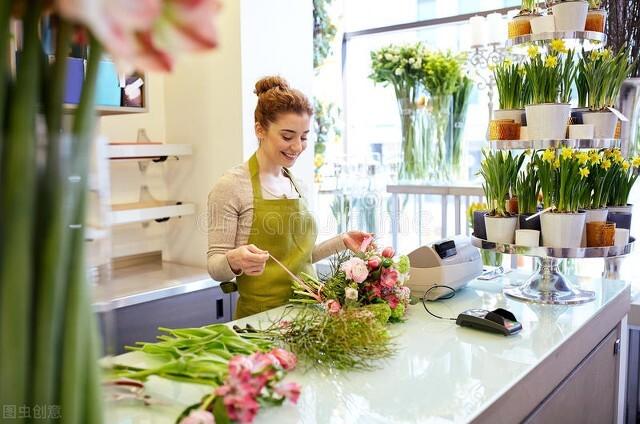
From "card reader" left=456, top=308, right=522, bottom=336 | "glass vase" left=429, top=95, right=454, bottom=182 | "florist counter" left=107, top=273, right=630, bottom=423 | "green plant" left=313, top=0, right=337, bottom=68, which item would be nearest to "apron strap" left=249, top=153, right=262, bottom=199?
"florist counter" left=107, top=273, right=630, bottom=423

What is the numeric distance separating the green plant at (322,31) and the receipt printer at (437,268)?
3.67 meters

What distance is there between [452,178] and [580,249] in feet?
8.30

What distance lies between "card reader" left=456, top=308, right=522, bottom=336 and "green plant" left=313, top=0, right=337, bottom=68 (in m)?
4.09

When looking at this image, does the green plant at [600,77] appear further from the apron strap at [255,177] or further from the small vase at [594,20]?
the apron strap at [255,177]

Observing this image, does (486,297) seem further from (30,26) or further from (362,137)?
(362,137)

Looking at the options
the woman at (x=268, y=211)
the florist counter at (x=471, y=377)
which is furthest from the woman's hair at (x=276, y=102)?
the florist counter at (x=471, y=377)

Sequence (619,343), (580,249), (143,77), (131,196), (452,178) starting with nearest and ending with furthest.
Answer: (580,249) < (619,343) < (143,77) < (131,196) < (452,178)

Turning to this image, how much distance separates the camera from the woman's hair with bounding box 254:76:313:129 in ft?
7.43

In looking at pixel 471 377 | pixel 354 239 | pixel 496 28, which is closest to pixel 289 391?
pixel 471 377

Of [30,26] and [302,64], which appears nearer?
[30,26]

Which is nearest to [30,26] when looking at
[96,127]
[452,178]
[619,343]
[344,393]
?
[96,127]

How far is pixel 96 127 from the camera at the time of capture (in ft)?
2.00

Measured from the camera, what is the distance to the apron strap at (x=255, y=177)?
2.33 metres

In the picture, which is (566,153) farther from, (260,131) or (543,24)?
(260,131)
